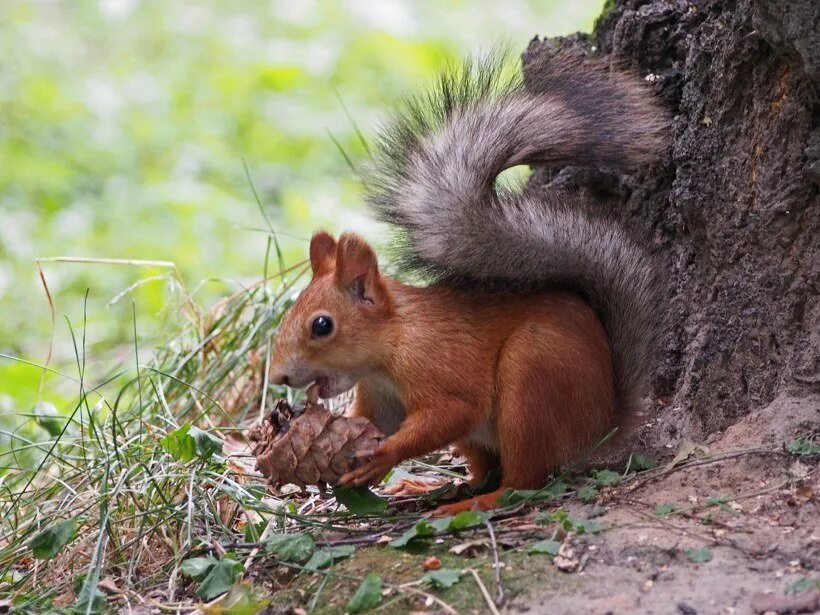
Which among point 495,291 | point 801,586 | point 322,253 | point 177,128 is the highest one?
point 177,128

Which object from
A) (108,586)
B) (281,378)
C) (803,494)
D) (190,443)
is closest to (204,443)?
(190,443)

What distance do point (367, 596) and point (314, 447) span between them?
16.1 inches

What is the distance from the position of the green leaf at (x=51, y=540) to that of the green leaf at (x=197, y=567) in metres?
0.24

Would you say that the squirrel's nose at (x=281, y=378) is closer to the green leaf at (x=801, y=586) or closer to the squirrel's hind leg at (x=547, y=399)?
the squirrel's hind leg at (x=547, y=399)

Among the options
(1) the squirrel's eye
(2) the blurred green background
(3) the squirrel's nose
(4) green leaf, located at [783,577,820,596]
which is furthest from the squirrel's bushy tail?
(2) the blurred green background

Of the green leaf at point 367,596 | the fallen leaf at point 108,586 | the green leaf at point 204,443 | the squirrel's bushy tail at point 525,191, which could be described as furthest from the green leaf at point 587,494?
the fallen leaf at point 108,586

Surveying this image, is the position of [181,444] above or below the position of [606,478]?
above

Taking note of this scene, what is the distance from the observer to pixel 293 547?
177cm

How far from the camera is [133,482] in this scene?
2.04 meters

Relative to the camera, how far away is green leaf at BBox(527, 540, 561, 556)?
5.33 feet

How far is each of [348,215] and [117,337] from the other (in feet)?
4.72

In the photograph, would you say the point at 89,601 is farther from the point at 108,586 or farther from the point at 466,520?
the point at 466,520

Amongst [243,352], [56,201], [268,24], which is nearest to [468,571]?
[243,352]

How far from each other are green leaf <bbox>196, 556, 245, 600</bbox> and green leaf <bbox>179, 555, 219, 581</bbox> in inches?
0.4
